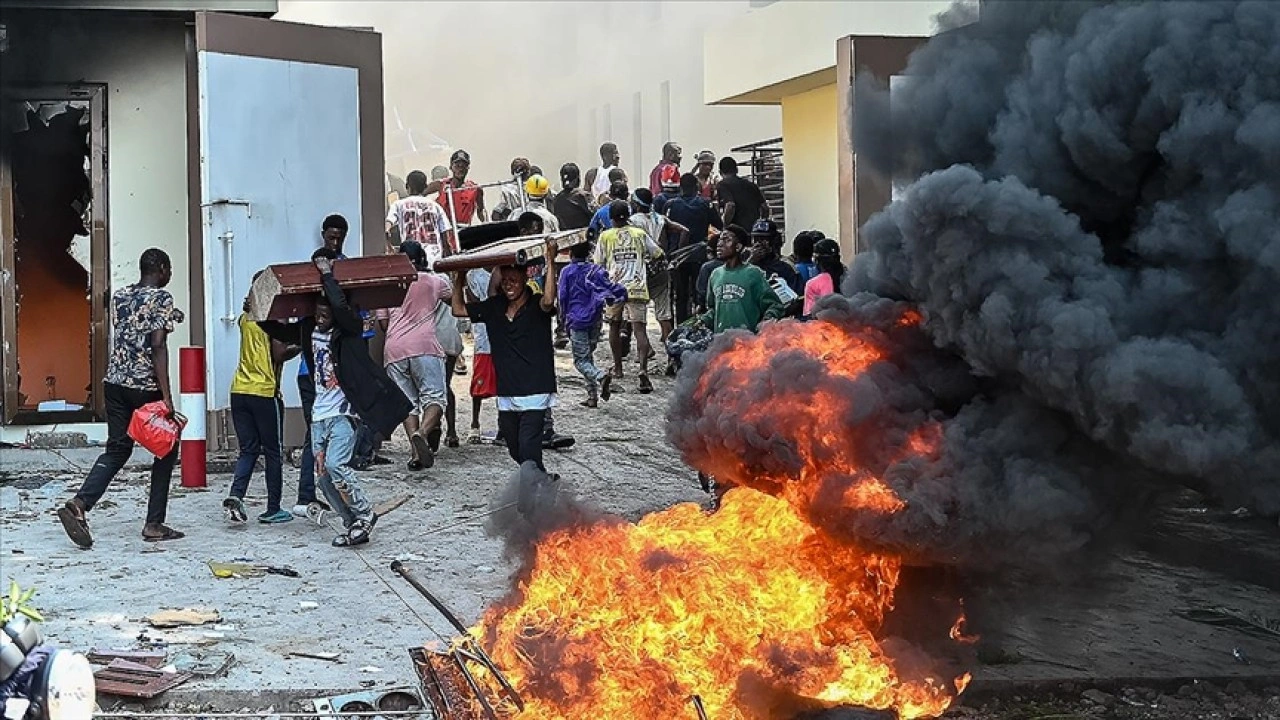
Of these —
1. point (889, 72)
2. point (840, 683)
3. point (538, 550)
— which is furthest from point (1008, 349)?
point (889, 72)

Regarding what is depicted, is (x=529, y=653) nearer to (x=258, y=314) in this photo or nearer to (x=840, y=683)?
(x=840, y=683)

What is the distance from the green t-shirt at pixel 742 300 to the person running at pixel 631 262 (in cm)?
340

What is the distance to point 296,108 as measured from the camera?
37.6 ft

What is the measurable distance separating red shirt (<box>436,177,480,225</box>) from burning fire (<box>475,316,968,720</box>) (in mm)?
10055

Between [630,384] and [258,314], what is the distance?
19.3 ft

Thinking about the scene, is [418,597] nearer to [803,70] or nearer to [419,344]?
[419,344]

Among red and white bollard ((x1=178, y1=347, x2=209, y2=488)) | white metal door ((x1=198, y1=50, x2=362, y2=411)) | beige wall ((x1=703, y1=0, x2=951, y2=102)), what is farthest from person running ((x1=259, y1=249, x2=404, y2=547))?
beige wall ((x1=703, y1=0, x2=951, y2=102))

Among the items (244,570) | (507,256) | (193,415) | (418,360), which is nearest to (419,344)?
(418,360)

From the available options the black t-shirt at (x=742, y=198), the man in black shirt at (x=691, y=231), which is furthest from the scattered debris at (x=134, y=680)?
the black t-shirt at (x=742, y=198)

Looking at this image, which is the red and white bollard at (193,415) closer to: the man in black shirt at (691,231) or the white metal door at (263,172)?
the white metal door at (263,172)

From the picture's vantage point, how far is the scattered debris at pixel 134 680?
230 inches

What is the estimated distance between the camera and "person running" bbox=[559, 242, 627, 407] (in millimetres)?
12328

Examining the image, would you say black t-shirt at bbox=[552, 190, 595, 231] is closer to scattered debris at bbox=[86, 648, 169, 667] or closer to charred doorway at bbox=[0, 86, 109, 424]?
charred doorway at bbox=[0, 86, 109, 424]

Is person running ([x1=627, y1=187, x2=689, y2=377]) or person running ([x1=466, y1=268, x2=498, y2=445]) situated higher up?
person running ([x1=627, y1=187, x2=689, y2=377])
